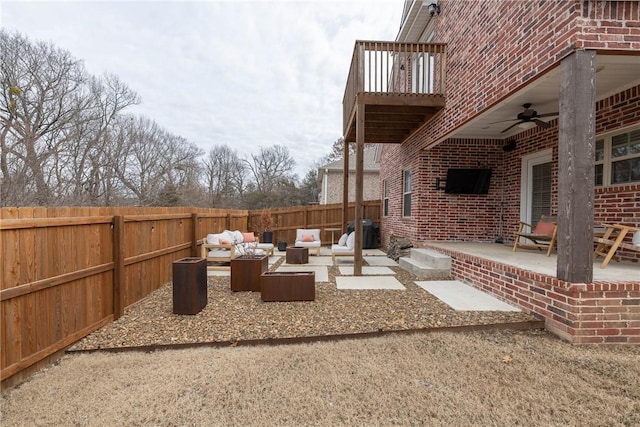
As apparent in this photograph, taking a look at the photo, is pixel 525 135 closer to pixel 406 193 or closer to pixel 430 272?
pixel 406 193

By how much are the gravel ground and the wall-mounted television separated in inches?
135

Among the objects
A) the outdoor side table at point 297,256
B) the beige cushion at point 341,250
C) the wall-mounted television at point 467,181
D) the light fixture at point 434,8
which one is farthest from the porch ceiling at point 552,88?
the outdoor side table at point 297,256

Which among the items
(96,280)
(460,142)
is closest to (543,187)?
(460,142)

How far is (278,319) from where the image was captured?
12.3 ft

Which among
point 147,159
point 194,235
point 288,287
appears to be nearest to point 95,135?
point 147,159

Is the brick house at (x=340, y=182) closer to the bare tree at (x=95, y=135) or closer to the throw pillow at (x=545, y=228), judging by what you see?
the bare tree at (x=95, y=135)

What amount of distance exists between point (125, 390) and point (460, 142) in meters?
7.57

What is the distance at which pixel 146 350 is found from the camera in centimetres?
309

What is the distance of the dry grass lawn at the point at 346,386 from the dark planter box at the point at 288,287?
1.33m

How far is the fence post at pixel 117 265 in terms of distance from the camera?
394cm

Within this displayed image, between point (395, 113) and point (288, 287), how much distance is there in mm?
4631

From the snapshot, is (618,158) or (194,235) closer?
(618,158)

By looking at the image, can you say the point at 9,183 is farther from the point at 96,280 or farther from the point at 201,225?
the point at 96,280

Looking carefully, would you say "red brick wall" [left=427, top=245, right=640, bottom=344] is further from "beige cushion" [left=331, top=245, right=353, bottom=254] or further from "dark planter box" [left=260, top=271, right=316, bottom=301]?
"beige cushion" [left=331, top=245, right=353, bottom=254]
